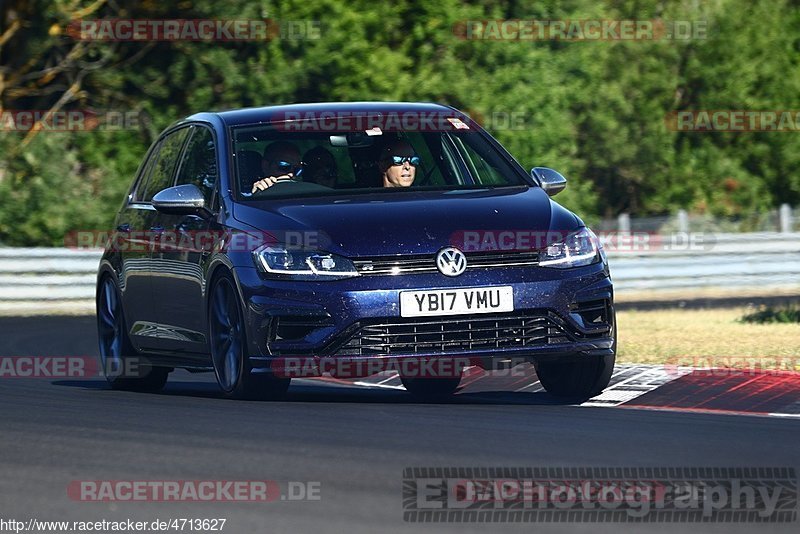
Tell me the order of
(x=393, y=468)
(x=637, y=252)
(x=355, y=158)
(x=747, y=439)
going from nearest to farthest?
(x=393, y=468), (x=747, y=439), (x=355, y=158), (x=637, y=252)

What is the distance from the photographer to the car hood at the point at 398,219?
29.6ft

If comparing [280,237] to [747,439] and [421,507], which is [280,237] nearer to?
[747,439]

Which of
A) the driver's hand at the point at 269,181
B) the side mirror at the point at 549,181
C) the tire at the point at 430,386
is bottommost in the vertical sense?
the tire at the point at 430,386

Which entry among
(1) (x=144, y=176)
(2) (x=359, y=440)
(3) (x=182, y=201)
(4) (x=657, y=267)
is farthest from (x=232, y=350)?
(4) (x=657, y=267)

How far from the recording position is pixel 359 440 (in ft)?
25.2

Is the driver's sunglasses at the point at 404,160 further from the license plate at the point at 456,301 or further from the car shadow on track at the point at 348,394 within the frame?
the license plate at the point at 456,301

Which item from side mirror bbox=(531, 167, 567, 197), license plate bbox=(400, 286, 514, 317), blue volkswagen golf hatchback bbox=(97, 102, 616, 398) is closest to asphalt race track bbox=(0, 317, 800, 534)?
blue volkswagen golf hatchback bbox=(97, 102, 616, 398)

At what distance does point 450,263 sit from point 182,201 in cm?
178

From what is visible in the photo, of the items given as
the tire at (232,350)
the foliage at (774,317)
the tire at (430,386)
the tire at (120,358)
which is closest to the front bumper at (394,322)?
the tire at (232,350)

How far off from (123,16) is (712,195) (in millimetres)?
19214

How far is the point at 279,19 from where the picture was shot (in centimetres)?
3266

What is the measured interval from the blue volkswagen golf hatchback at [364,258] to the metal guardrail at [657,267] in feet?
44.5

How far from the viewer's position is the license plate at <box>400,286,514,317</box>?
29.4ft

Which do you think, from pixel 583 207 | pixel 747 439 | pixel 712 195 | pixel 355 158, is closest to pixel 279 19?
pixel 583 207
